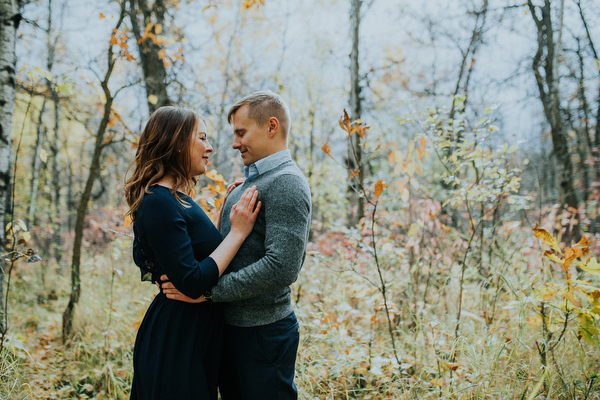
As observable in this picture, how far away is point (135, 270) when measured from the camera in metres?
5.43

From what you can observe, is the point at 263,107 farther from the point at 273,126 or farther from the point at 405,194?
the point at 405,194

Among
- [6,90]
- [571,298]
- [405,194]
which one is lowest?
[571,298]

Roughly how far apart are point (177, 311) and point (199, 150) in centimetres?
72

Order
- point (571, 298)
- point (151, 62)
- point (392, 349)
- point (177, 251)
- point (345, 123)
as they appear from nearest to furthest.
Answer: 1. point (177, 251)
2. point (571, 298)
3. point (345, 123)
4. point (392, 349)
5. point (151, 62)

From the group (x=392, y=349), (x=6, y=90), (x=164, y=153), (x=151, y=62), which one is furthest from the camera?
(x=151, y=62)

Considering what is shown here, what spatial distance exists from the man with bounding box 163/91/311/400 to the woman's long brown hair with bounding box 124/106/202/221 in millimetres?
241

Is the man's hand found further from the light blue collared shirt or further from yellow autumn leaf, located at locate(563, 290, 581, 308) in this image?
yellow autumn leaf, located at locate(563, 290, 581, 308)

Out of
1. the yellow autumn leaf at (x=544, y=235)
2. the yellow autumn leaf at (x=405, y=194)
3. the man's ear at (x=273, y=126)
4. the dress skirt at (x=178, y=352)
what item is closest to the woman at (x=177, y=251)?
the dress skirt at (x=178, y=352)

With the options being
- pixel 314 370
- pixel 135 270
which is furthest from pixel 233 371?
pixel 135 270

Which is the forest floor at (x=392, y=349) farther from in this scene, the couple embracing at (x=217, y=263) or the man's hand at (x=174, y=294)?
the man's hand at (x=174, y=294)

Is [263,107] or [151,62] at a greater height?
[151,62]

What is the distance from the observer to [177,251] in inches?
51.7

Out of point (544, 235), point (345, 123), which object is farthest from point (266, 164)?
point (544, 235)

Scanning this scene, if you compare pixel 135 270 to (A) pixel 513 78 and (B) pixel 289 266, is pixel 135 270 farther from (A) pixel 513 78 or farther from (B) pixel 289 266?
(A) pixel 513 78
